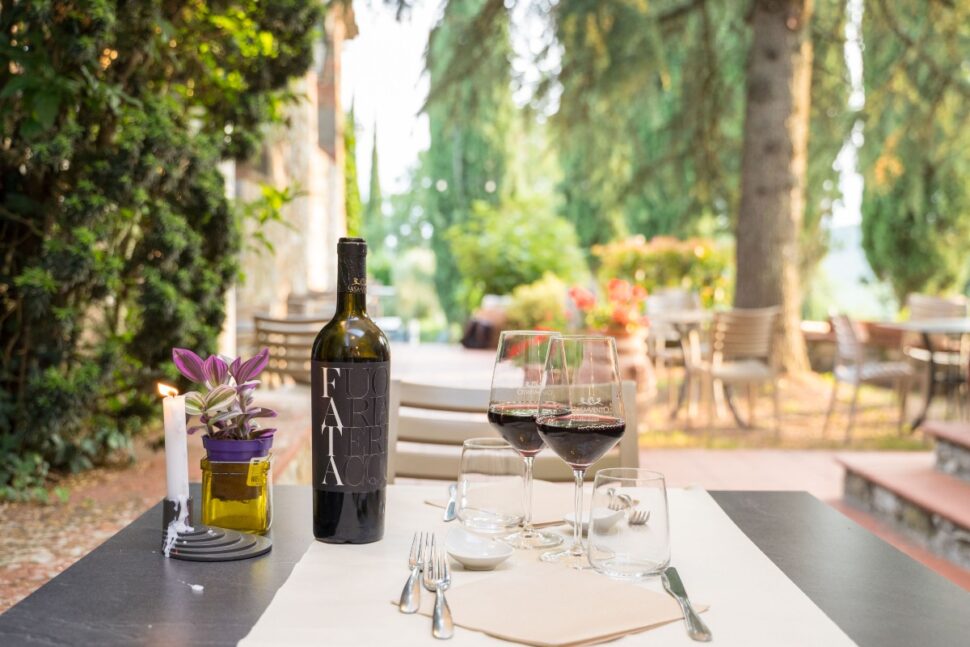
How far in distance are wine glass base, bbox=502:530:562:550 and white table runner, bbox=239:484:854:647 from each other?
2 centimetres

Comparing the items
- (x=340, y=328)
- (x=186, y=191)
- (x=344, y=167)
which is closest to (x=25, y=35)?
(x=186, y=191)

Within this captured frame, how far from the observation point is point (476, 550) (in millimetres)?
1066

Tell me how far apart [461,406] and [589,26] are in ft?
20.6

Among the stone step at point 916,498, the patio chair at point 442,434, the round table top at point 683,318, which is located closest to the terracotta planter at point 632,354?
the round table top at point 683,318

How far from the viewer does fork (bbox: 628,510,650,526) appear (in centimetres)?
95

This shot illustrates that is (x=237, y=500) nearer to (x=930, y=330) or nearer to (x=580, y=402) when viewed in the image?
Answer: (x=580, y=402)

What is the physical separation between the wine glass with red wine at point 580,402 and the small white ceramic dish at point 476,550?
0.21 ft

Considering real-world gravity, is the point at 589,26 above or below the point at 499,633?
above

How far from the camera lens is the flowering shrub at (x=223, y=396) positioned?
1109 millimetres

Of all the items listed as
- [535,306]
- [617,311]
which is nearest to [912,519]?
[617,311]

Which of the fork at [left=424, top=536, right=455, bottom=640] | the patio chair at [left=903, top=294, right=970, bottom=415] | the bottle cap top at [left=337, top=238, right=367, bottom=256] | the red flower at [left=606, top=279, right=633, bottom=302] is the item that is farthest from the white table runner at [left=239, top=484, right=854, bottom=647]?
the patio chair at [left=903, top=294, right=970, bottom=415]

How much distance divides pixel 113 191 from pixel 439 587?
95.4 inches

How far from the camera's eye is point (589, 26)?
7551mm

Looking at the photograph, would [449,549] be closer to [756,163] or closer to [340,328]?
[340,328]
